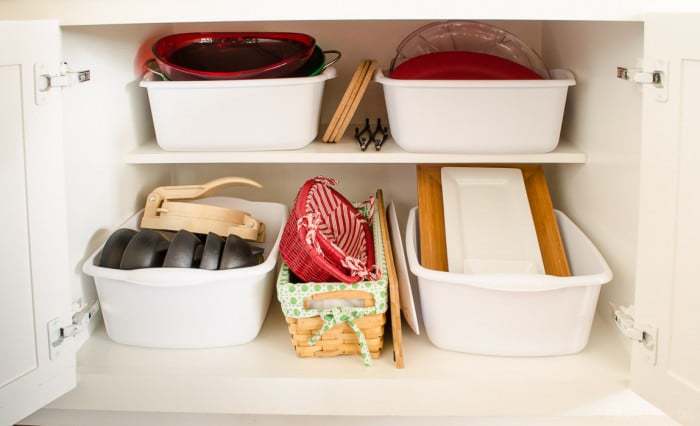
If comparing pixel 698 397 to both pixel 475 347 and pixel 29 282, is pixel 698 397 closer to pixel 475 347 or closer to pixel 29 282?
pixel 475 347

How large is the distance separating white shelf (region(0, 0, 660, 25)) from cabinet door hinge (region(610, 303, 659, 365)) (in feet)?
1.53

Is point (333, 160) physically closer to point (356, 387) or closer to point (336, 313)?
point (336, 313)

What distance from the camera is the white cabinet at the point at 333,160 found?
44.0 inches

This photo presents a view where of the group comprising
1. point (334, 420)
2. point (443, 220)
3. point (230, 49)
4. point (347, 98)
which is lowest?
point (334, 420)

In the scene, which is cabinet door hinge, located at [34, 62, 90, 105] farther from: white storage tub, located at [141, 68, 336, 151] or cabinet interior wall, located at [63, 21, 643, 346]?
white storage tub, located at [141, 68, 336, 151]

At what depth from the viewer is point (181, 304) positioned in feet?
4.51

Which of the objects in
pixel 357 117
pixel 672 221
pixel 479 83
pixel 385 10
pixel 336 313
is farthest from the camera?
pixel 357 117

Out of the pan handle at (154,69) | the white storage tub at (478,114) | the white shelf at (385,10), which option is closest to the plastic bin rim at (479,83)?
the white storage tub at (478,114)

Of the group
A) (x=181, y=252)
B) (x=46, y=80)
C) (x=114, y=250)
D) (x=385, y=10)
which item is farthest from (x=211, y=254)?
(x=385, y=10)

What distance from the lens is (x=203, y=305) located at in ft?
4.52

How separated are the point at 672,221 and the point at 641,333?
0.19m

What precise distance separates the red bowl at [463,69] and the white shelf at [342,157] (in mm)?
150

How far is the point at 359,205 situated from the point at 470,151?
0.36 meters

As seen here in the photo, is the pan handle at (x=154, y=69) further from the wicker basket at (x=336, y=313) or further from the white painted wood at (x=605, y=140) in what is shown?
the white painted wood at (x=605, y=140)
